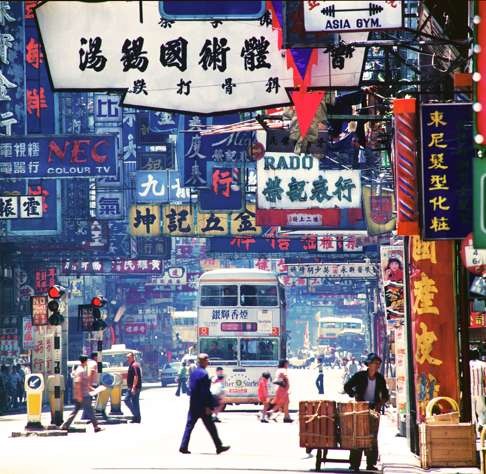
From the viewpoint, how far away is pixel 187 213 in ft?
170

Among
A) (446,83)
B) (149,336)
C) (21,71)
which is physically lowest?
(149,336)

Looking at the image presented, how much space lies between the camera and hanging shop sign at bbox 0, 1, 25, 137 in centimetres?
5022

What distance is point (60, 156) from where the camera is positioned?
4497 centimetres

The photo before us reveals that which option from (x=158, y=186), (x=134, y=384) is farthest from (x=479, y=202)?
(x=158, y=186)

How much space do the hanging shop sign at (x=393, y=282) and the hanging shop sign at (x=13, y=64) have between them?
17.6 m

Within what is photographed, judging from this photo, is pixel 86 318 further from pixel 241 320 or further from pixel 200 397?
pixel 200 397

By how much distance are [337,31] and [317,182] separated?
87.7ft

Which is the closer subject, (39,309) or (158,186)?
(39,309)

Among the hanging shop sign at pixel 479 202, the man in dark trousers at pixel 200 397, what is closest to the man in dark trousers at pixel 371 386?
the man in dark trousers at pixel 200 397

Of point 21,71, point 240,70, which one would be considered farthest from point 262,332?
point 240,70

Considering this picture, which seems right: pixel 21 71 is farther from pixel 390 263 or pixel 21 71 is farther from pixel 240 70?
pixel 240 70

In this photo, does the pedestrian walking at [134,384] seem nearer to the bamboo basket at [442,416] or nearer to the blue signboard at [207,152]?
the blue signboard at [207,152]

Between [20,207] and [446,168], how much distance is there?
104ft

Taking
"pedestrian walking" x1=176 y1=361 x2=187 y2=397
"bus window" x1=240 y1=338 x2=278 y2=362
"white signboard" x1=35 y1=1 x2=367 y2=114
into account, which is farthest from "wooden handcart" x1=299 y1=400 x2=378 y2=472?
"pedestrian walking" x1=176 y1=361 x2=187 y2=397
